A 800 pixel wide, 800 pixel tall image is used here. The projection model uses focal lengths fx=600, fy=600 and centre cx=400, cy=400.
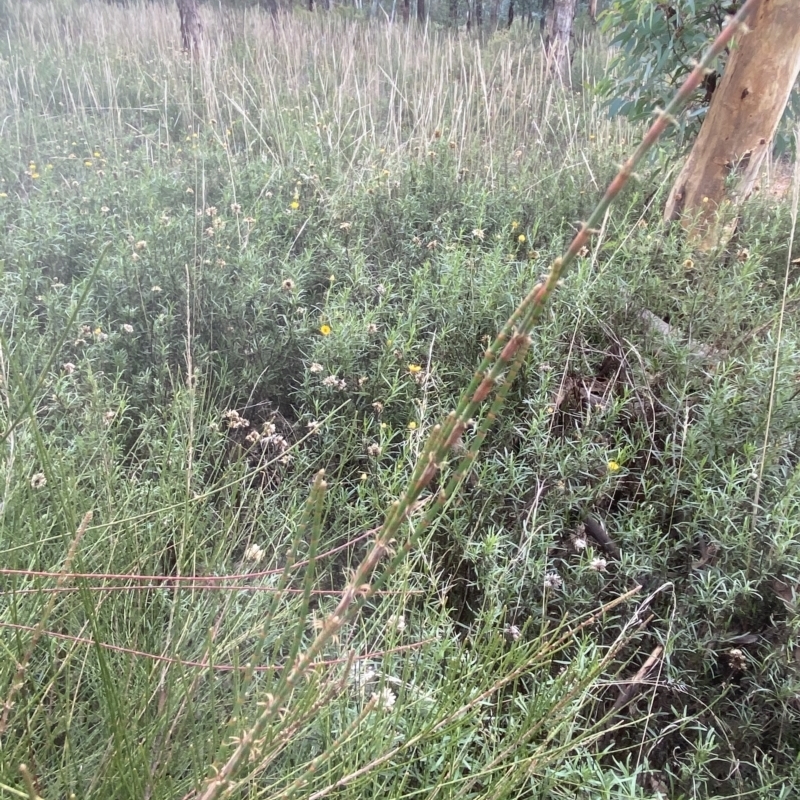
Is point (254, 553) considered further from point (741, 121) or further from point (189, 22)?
point (189, 22)

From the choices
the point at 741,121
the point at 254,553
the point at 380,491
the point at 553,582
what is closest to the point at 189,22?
the point at 741,121

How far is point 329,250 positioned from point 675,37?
1753 mm

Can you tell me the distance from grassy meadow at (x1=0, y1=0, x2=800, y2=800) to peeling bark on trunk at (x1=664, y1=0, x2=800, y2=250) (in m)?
0.17

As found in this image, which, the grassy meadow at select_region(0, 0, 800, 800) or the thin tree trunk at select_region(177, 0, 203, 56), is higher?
the thin tree trunk at select_region(177, 0, 203, 56)

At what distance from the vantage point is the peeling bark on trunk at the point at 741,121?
2312 mm

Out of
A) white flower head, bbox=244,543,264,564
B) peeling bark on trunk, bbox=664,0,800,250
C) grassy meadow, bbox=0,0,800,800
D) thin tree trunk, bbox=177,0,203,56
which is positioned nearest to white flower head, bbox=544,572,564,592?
grassy meadow, bbox=0,0,800,800

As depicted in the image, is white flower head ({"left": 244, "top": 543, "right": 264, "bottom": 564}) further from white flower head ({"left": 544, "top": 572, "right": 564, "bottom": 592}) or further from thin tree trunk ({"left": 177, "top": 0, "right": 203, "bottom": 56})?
thin tree trunk ({"left": 177, "top": 0, "right": 203, "bottom": 56})

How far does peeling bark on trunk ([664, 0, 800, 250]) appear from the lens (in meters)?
2.31

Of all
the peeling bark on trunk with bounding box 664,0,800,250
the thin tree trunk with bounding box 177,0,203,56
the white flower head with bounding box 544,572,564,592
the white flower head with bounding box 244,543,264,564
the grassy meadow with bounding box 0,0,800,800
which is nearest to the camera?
the grassy meadow with bounding box 0,0,800,800

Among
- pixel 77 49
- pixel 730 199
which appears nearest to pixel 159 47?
pixel 77 49

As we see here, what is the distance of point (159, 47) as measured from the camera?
214 inches

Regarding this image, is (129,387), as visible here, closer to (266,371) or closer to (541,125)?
(266,371)

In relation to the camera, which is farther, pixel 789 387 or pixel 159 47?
pixel 159 47

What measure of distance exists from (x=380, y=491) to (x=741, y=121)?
2168 mm
